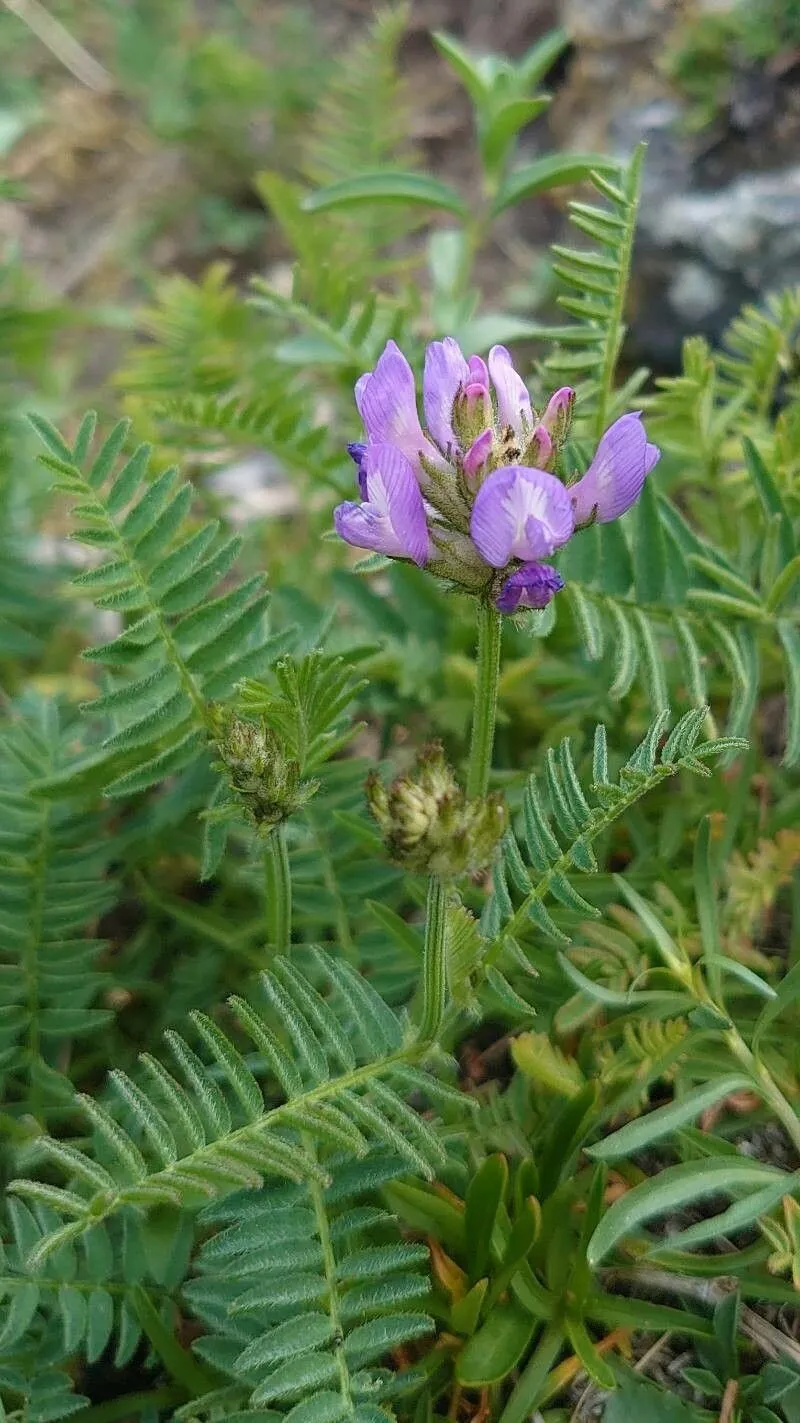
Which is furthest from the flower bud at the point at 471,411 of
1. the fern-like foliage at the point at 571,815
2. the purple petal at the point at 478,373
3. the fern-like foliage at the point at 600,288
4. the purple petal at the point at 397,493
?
the fern-like foliage at the point at 600,288

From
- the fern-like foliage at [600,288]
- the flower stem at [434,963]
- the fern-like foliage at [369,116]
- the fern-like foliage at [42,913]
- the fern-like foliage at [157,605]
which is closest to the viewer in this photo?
the flower stem at [434,963]

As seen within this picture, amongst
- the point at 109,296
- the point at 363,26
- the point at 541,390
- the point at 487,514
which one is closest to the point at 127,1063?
the point at 487,514

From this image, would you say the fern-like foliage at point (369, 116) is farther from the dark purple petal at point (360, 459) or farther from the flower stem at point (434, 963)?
the flower stem at point (434, 963)

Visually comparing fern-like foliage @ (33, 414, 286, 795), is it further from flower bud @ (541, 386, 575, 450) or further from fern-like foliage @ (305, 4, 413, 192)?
fern-like foliage @ (305, 4, 413, 192)

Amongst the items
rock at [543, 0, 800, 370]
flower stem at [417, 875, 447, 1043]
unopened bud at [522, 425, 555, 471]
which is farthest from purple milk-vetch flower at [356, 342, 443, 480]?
rock at [543, 0, 800, 370]

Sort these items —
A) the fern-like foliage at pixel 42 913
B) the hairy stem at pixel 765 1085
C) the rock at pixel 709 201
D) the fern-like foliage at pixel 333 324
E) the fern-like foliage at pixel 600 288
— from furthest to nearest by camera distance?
1. the rock at pixel 709 201
2. the fern-like foliage at pixel 333 324
3. the fern-like foliage at pixel 42 913
4. the fern-like foliage at pixel 600 288
5. the hairy stem at pixel 765 1085

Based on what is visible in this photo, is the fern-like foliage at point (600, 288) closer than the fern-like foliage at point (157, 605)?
No

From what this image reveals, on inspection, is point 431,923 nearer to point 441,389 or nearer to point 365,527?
point 365,527

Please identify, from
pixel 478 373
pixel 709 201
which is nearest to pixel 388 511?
pixel 478 373
